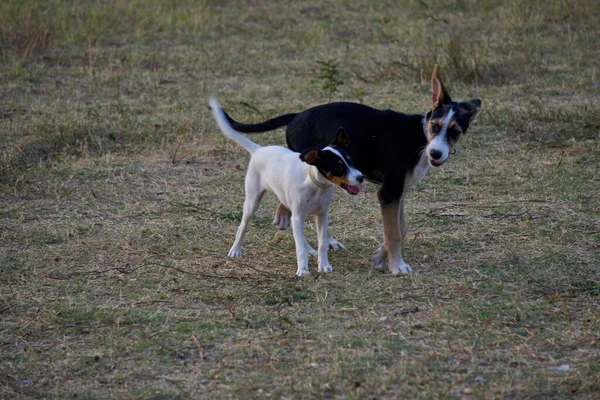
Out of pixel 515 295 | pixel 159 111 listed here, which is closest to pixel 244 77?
pixel 159 111

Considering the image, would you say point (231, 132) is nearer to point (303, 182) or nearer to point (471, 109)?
point (303, 182)

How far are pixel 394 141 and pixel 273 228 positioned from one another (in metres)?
1.41

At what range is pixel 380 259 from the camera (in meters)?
5.84

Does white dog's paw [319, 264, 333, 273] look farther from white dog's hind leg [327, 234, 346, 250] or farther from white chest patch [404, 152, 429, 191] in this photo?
white chest patch [404, 152, 429, 191]

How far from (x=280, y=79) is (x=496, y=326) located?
22.6 feet

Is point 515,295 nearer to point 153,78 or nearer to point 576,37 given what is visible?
point 153,78

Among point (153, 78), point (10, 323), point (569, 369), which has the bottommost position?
point (153, 78)

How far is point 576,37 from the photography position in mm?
12414

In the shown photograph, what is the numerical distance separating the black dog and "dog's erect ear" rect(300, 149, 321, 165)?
0.27m

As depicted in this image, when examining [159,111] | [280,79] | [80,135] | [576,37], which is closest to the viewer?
[80,135]

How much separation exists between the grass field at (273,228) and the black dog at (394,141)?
33 centimetres

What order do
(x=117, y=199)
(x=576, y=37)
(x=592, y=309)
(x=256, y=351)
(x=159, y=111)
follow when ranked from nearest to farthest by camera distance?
1. (x=256, y=351)
2. (x=592, y=309)
3. (x=117, y=199)
4. (x=159, y=111)
5. (x=576, y=37)

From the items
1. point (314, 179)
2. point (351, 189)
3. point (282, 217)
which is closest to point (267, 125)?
point (282, 217)

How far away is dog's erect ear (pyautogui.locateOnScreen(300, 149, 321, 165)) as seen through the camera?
5.25 m
